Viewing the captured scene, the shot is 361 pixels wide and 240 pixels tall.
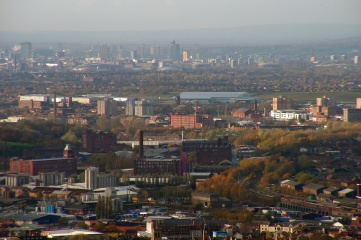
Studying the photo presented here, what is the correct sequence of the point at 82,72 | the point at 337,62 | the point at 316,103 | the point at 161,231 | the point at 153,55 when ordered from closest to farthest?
the point at 161,231 < the point at 316,103 < the point at 82,72 < the point at 337,62 < the point at 153,55

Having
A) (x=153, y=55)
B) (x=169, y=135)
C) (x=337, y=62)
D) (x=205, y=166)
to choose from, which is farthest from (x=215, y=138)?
(x=153, y=55)

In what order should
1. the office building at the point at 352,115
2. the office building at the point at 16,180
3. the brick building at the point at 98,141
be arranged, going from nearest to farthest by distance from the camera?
the office building at the point at 16,180, the brick building at the point at 98,141, the office building at the point at 352,115

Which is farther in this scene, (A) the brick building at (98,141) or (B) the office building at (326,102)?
(B) the office building at (326,102)

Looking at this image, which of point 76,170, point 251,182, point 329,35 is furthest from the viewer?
point 329,35

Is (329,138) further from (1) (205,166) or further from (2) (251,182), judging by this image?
(2) (251,182)

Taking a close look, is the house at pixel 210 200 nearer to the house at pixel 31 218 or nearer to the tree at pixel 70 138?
the house at pixel 31 218

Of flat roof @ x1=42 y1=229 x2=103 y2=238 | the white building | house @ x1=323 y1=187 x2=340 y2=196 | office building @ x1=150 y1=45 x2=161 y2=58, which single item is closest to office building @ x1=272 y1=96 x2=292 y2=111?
the white building

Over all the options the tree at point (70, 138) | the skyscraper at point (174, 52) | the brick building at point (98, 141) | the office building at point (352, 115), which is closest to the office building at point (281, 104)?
the office building at point (352, 115)

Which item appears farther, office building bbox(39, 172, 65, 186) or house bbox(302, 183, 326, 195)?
office building bbox(39, 172, 65, 186)

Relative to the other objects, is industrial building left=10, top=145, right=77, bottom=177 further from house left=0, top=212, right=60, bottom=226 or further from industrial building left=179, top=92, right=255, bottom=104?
industrial building left=179, top=92, right=255, bottom=104
